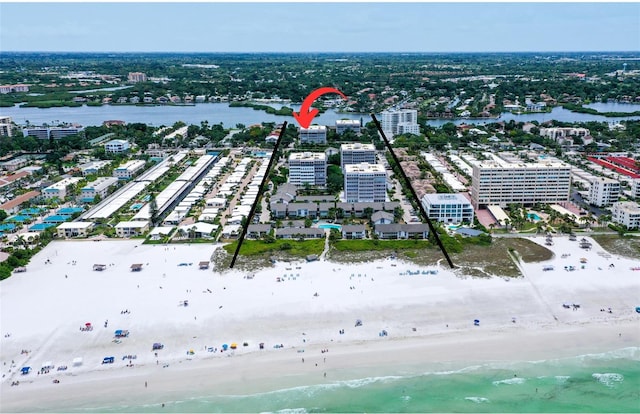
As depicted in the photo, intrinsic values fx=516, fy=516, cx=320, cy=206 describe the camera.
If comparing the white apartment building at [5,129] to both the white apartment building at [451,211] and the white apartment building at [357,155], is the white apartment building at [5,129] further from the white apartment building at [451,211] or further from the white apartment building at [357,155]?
the white apartment building at [451,211]

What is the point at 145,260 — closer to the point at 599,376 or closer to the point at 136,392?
the point at 136,392

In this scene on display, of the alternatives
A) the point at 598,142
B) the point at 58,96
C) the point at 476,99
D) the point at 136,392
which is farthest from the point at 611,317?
the point at 58,96

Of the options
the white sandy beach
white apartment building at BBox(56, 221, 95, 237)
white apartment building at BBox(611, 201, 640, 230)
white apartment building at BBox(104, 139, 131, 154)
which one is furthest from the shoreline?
white apartment building at BBox(104, 139, 131, 154)

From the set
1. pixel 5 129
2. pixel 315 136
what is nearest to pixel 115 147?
pixel 5 129

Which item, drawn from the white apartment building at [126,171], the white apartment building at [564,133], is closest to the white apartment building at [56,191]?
the white apartment building at [126,171]

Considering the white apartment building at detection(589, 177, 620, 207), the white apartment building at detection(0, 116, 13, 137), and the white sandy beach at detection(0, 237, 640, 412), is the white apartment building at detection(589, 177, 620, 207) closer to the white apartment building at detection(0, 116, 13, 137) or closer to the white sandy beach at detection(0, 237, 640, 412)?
the white sandy beach at detection(0, 237, 640, 412)

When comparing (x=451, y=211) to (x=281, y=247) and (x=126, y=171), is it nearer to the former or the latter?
(x=281, y=247)
